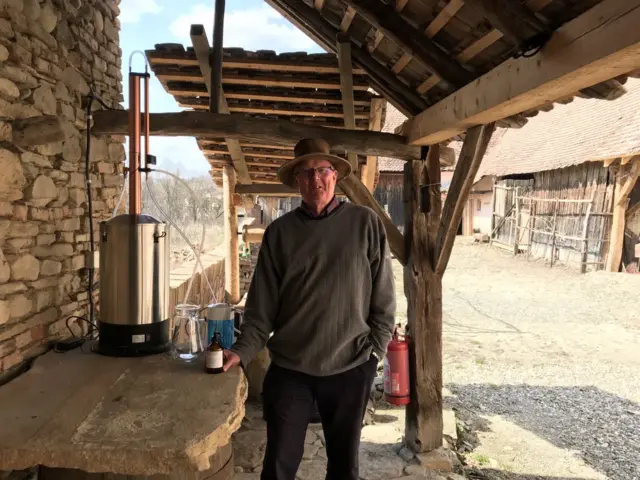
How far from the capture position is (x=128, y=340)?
2467 millimetres

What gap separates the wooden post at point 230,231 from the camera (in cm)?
769

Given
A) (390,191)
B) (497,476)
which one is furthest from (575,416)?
(390,191)

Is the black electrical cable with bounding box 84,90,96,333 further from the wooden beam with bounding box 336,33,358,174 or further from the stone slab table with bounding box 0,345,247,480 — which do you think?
the wooden beam with bounding box 336,33,358,174

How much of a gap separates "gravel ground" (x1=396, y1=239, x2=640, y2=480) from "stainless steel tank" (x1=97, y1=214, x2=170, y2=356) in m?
3.23

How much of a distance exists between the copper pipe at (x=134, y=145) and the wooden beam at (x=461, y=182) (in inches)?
77.7

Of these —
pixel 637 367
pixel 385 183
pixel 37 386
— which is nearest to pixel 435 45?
pixel 37 386

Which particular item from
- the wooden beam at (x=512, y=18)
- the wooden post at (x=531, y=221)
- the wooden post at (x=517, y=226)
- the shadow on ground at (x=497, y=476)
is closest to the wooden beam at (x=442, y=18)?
the wooden beam at (x=512, y=18)

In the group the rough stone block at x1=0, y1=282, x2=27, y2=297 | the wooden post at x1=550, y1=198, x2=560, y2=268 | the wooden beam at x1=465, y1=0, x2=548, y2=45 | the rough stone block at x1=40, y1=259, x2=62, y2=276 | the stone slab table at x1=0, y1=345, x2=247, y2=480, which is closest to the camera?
the stone slab table at x1=0, y1=345, x2=247, y2=480

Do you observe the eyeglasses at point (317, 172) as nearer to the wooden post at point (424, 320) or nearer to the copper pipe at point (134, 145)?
the copper pipe at point (134, 145)

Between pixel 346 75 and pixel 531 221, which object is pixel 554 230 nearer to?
pixel 531 221

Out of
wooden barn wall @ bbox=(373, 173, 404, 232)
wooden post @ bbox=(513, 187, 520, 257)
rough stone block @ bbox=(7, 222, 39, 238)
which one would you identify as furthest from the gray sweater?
wooden barn wall @ bbox=(373, 173, 404, 232)

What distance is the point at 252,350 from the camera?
240 centimetres

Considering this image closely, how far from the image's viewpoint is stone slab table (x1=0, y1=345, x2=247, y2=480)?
155 centimetres

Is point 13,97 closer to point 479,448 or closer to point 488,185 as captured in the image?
point 479,448
